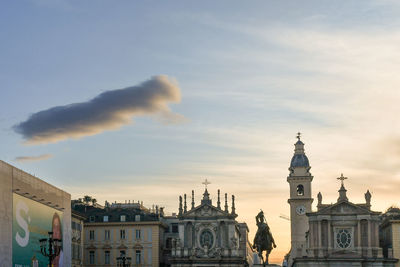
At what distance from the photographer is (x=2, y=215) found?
69312 millimetres

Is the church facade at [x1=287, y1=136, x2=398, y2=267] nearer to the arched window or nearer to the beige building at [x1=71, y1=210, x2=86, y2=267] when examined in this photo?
the arched window

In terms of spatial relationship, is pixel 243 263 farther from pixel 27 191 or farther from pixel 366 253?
pixel 27 191

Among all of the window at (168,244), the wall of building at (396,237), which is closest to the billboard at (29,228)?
the window at (168,244)

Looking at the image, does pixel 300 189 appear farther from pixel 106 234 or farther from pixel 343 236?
pixel 106 234

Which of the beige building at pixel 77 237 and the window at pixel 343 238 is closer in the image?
the window at pixel 343 238

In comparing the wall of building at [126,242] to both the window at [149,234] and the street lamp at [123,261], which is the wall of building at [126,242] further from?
the street lamp at [123,261]

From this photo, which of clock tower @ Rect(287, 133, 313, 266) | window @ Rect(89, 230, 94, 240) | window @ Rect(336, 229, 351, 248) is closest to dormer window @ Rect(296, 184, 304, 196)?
clock tower @ Rect(287, 133, 313, 266)

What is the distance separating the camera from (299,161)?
4857 inches

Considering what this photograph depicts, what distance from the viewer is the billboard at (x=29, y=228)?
241 feet

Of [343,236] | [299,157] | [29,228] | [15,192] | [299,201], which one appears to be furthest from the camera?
[299,157]

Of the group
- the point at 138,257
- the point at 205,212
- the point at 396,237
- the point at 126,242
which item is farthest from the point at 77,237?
the point at 396,237

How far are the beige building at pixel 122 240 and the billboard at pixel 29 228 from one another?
95.4 ft

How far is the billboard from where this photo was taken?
241ft

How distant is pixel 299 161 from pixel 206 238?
70.8 ft
